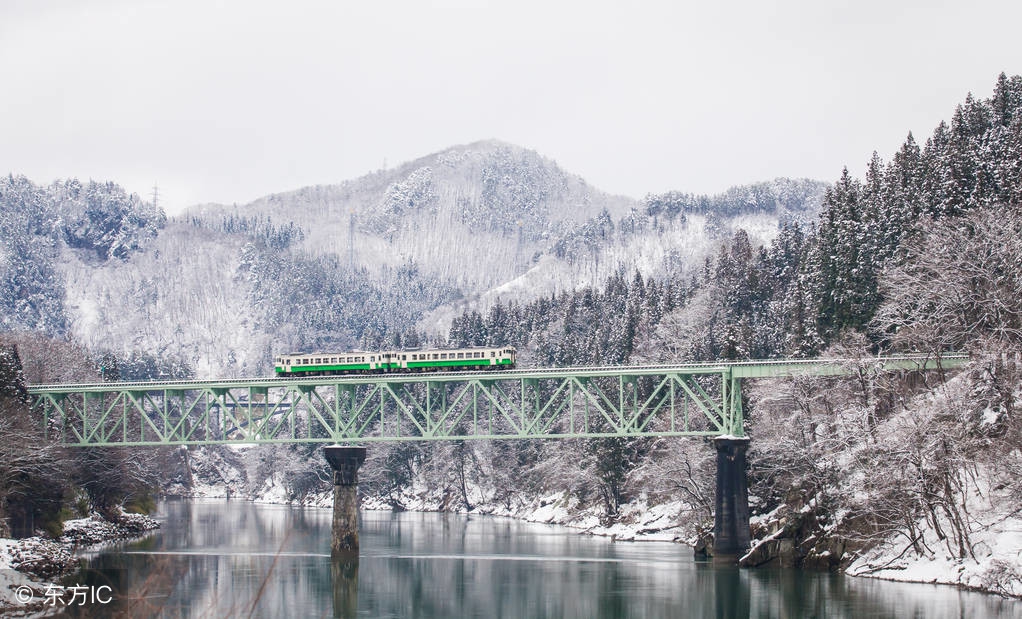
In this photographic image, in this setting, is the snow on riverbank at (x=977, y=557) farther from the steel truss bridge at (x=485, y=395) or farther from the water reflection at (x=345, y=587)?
the water reflection at (x=345, y=587)

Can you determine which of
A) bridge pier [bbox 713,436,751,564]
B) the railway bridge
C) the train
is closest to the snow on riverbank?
the railway bridge

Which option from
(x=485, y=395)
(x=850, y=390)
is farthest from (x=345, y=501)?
(x=850, y=390)

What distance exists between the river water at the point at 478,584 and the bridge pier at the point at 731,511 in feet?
6.13

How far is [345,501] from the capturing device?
87562mm

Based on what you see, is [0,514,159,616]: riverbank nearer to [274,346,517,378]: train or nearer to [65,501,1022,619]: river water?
[65,501,1022,619]: river water

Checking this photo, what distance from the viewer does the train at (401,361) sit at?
89.6 meters

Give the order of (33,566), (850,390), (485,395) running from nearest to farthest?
(33,566) < (850,390) < (485,395)

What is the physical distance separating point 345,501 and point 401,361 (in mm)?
11289

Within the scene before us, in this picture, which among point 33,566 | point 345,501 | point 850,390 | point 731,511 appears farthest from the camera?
point 345,501

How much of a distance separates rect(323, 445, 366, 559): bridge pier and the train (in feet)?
20.9

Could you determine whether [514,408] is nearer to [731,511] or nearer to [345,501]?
[345,501]

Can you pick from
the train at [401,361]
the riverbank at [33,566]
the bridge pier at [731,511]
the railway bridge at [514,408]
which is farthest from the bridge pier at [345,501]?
the bridge pier at [731,511]

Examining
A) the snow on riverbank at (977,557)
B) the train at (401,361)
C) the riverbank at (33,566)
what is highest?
the train at (401,361)

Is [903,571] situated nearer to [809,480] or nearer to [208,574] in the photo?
[809,480]
